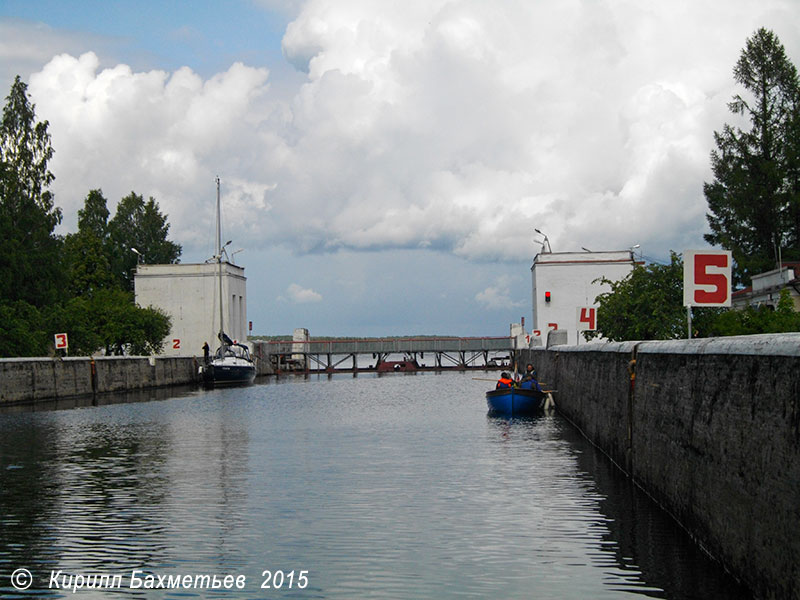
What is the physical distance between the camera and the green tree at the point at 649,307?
4584 cm

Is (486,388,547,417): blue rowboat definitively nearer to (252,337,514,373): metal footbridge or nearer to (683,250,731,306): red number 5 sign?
(683,250,731,306): red number 5 sign

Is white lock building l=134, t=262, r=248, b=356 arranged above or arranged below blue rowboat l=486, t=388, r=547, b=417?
above

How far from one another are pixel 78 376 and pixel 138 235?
5046 cm

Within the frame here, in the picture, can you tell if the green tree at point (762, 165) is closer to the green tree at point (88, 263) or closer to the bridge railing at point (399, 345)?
the bridge railing at point (399, 345)

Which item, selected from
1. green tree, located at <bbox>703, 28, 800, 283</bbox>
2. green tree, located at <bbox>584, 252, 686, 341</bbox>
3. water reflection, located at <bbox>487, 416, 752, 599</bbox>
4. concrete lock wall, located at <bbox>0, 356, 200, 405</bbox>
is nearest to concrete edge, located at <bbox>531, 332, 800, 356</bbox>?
water reflection, located at <bbox>487, 416, 752, 599</bbox>

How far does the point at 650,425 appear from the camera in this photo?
15.6 metres

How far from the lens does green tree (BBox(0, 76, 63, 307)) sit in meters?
58.9

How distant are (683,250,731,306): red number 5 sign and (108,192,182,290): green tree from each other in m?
86.5

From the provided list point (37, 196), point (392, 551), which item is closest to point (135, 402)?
point (37, 196)

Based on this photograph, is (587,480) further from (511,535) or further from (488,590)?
(488,590)

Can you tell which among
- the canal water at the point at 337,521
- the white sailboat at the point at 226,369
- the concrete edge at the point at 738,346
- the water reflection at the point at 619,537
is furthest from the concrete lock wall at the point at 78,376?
the concrete edge at the point at 738,346

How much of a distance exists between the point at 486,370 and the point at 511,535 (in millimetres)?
78800

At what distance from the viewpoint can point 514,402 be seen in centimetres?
3409

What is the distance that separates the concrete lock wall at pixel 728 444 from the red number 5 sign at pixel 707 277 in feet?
3.61
